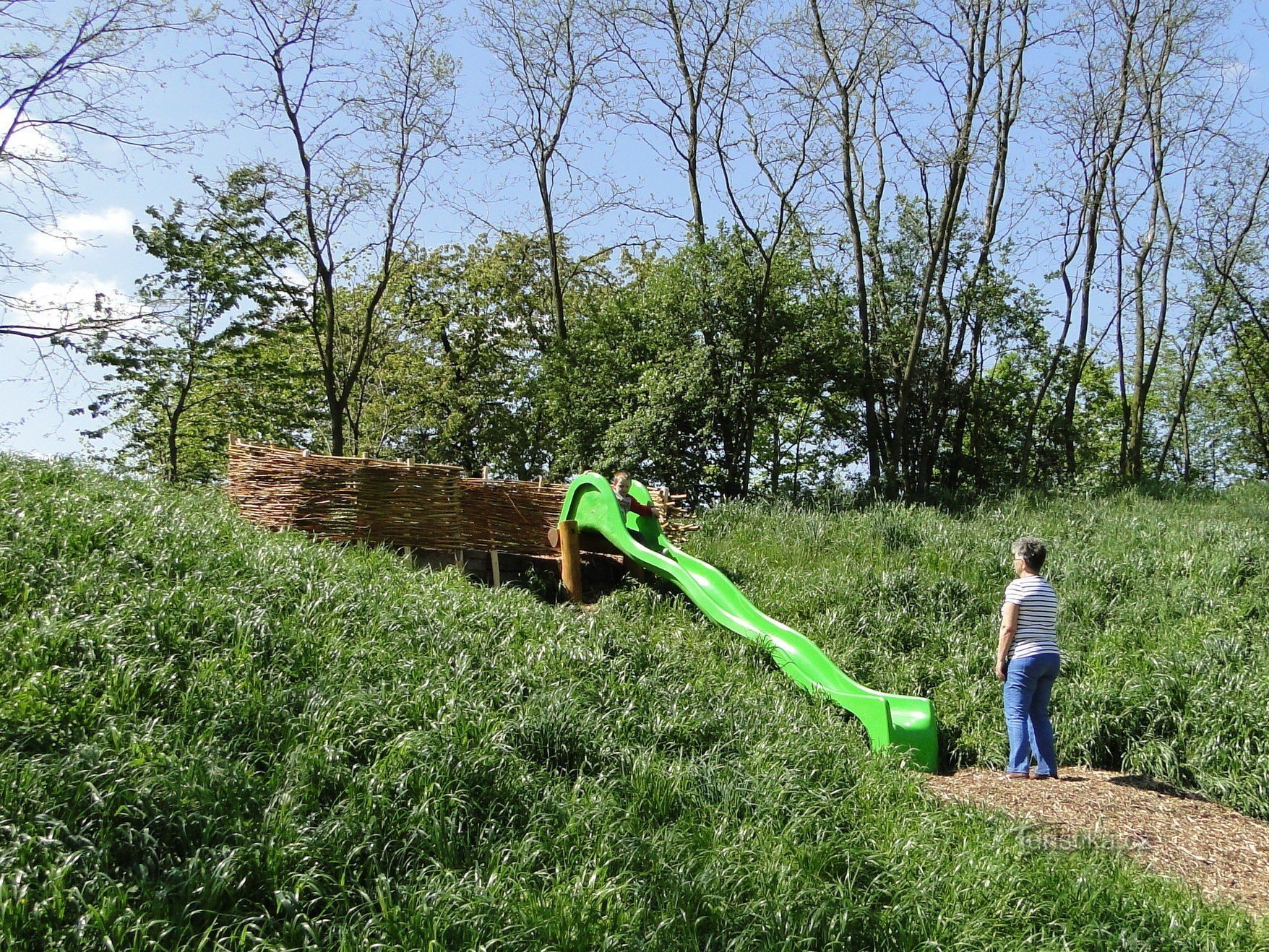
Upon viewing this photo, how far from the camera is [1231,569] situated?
9477 mm

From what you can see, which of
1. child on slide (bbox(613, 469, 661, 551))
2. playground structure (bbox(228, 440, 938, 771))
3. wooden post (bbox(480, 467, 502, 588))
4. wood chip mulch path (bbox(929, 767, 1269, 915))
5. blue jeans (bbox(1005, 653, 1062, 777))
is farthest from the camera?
wooden post (bbox(480, 467, 502, 588))

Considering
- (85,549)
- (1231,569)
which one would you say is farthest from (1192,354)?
(85,549)

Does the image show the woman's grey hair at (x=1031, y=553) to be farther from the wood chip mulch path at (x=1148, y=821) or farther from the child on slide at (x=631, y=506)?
the child on slide at (x=631, y=506)

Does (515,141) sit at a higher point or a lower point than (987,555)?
higher

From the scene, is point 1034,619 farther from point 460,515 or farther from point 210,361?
point 210,361

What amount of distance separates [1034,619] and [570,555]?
15.9 ft

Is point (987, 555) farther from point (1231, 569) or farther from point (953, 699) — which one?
point (953, 699)

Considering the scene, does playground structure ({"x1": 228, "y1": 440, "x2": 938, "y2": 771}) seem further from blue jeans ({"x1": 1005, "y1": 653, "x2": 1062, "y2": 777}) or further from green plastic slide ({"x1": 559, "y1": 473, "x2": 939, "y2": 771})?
blue jeans ({"x1": 1005, "y1": 653, "x2": 1062, "y2": 777})

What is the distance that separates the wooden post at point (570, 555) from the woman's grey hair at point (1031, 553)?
461 centimetres

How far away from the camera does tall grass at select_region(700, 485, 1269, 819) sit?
6594 mm

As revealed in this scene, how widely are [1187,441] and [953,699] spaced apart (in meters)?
23.7

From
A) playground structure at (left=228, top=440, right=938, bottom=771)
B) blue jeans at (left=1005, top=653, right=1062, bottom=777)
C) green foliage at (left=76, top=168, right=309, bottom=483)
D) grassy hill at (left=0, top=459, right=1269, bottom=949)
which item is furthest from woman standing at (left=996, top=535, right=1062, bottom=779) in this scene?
green foliage at (left=76, top=168, right=309, bottom=483)

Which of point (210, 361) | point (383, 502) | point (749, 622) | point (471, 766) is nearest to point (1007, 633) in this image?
point (749, 622)

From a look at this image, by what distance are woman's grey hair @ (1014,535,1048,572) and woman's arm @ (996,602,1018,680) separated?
1.01 feet
